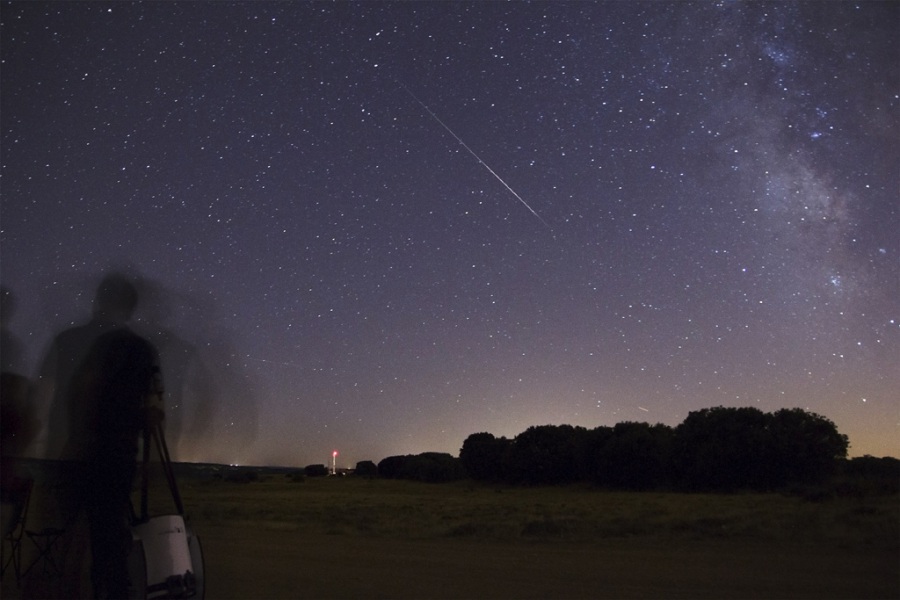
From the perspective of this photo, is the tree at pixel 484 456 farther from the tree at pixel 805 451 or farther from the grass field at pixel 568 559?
the grass field at pixel 568 559

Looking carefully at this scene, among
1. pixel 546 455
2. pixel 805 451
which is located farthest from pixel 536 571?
pixel 546 455

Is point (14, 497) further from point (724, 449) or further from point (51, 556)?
point (724, 449)

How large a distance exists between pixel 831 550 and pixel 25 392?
9.06 meters

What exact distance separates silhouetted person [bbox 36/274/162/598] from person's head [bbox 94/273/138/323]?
0.19 feet

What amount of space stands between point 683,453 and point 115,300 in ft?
114

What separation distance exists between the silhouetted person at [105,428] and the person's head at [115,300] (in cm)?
6

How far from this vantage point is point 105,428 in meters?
4.46

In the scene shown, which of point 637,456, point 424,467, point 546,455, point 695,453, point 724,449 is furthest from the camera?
point 424,467

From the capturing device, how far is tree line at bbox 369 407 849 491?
3209 cm

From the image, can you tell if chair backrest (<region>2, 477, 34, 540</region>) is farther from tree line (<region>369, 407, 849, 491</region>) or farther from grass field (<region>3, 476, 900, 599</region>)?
tree line (<region>369, 407, 849, 491</region>)

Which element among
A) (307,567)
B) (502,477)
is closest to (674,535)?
(307,567)

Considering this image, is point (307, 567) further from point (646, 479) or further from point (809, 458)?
point (646, 479)

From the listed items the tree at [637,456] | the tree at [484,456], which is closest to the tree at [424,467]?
the tree at [484,456]

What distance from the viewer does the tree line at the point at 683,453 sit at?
1264 inches
